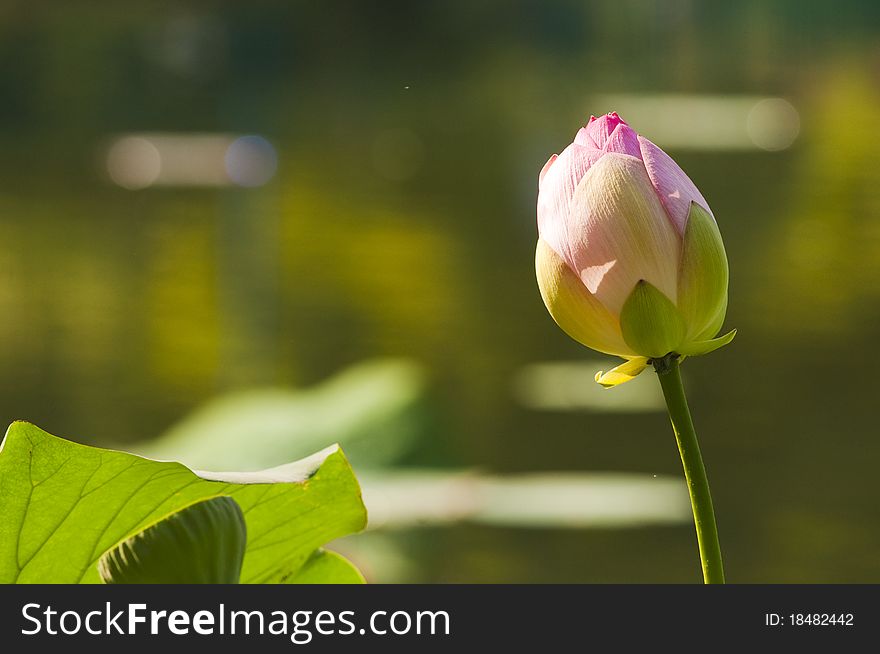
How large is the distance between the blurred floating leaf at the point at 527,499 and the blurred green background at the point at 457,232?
4cm

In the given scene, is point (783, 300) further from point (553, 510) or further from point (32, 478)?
point (32, 478)

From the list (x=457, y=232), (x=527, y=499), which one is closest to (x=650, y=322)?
(x=527, y=499)

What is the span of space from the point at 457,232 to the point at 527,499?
1.29 meters

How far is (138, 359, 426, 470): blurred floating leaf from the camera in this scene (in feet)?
4.93

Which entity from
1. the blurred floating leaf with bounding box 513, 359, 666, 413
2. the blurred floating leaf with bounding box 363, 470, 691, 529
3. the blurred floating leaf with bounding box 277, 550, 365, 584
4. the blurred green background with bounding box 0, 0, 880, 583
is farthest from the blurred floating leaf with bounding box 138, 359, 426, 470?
the blurred floating leaf with bounding box 277, 550, 365, 584

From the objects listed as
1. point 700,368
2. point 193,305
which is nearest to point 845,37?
point 700,368

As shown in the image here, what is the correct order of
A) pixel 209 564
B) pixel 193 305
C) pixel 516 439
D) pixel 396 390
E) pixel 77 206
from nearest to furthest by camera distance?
pixel 209 564 < pixel 396 390 < pixel 516 439 < pixel 193 305 < pixel 77 206

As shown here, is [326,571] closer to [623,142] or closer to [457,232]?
[623,142]

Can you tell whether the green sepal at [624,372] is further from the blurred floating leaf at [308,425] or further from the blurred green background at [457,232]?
the blurred green background at [457,232]

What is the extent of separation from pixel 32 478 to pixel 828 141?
347 centimetres

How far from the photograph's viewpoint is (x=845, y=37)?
3426 millimetres

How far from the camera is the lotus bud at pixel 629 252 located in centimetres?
23

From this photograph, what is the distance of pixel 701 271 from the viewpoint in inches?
9.1

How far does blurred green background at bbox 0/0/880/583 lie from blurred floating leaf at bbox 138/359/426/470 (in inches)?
39.9
